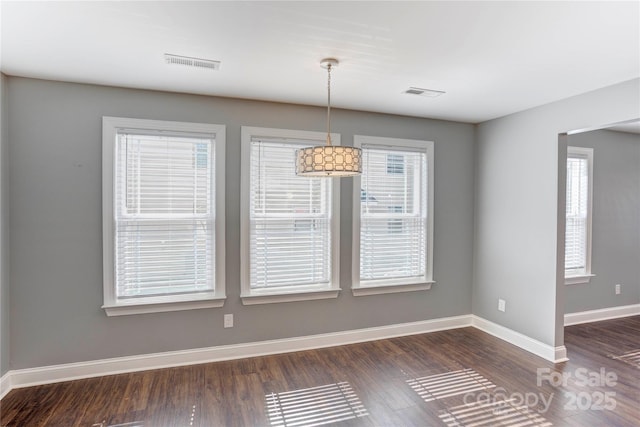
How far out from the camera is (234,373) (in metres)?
3.12

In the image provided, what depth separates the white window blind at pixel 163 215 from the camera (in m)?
3.11

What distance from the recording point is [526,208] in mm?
3775

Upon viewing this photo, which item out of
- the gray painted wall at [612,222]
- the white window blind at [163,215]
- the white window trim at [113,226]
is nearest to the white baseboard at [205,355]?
the white window trim at [113,226]

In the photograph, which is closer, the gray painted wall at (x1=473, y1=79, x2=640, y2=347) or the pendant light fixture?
the pendant light fixture

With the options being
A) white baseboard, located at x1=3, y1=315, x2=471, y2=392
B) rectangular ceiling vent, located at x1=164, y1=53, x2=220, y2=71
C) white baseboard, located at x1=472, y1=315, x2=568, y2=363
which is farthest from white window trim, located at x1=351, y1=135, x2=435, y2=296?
rectangular ceiling vent, located at x1=164, y1=53, x2=220, y2=71

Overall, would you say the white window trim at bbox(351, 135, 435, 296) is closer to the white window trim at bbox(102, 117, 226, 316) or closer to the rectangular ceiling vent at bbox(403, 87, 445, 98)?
the rectangular ceiling vent at bbox(403, 87, 445, 98)

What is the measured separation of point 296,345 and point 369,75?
2707 mm

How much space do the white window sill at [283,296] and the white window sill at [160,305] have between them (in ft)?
0.87

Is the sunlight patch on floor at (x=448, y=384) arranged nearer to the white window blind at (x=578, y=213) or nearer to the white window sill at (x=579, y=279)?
the white window sill at (x=579, y=279)

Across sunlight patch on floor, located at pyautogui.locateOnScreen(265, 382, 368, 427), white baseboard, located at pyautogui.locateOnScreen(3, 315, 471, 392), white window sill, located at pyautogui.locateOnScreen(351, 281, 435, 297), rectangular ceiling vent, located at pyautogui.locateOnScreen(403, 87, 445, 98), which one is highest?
rectangular ceiling vent, located at pyautogui.locateOnScreen(403, 87, 445, 98)

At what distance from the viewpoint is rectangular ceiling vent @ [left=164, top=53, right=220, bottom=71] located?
8.14ft

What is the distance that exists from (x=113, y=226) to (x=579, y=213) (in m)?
5.49

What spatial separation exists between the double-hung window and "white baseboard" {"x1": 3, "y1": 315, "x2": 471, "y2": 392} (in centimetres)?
189

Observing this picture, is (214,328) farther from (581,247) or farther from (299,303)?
(581,247)
